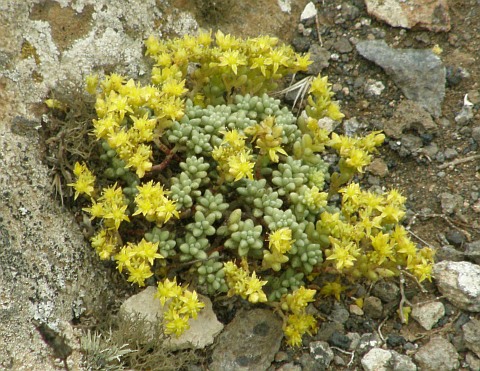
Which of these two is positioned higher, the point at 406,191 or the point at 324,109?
the point at 324,109

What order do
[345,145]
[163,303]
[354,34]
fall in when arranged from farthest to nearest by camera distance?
[354,34], [345,145], [163,303]

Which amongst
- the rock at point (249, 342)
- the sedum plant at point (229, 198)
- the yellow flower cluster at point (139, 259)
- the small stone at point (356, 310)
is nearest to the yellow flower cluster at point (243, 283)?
the sedum plant at point (229, 198)

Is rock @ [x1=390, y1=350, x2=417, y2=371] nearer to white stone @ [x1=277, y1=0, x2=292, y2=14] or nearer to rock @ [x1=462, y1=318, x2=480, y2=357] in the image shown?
rock @ [x1=462, y1=318, x2=480, y2=357]

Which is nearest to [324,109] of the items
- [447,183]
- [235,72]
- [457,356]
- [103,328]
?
[235,72]

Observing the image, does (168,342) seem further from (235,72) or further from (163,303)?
(235,72)

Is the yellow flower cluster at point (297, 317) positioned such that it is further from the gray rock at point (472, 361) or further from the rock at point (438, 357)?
the gray rock at point (472, 361)

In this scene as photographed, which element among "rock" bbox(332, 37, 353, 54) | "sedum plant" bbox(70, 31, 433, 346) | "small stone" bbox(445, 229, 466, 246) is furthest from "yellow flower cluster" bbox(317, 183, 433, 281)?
"rock" bbox(332, 37, 353, 54)

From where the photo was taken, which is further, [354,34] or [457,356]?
[354,34]

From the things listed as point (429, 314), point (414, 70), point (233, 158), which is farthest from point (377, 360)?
point (414, 70)
